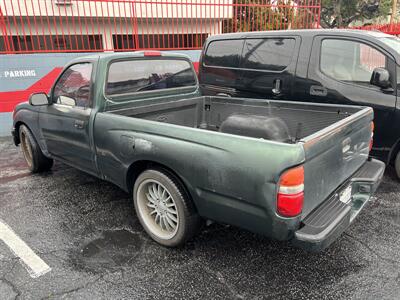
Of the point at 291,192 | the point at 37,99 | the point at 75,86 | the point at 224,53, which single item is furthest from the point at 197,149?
the point at 224,53

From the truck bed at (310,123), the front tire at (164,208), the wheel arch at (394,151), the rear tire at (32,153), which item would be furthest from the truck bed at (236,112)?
the rear tire at (32,153)

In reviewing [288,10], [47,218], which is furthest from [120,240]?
[288,10]

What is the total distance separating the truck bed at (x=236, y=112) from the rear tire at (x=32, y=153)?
1884mm

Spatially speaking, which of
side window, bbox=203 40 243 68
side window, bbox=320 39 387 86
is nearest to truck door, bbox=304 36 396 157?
side window, bbox=320 39 387 86

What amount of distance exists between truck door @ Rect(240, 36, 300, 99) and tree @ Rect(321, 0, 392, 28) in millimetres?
29319

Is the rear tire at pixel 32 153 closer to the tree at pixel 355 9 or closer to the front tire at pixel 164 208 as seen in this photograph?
the front tire at pixel 164 208

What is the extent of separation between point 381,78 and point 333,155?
2.00 m

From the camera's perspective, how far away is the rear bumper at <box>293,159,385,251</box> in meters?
2.19

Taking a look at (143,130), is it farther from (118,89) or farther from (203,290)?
(203,290)

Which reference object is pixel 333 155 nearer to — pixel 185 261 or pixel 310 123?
pixel 310 123

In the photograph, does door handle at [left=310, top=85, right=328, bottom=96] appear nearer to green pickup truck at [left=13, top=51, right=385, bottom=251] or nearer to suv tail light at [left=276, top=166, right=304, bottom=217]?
green pickup truck at [left=13, top=51, right=385, bottom=251]

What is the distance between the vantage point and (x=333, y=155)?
8.12 feet

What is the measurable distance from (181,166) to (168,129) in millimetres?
326

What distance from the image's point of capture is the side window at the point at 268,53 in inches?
184
